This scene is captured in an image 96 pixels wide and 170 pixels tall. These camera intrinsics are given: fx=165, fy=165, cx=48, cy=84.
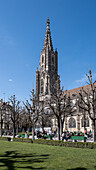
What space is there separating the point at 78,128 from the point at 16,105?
27.8m

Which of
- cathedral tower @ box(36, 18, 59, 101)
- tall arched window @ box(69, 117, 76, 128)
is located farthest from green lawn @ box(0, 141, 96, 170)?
cathedral tower @ box(36, 18, 59, 101)

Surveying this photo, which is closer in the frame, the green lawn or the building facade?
the green lawn

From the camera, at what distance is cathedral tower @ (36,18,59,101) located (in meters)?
84.6

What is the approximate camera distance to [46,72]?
8669 cm

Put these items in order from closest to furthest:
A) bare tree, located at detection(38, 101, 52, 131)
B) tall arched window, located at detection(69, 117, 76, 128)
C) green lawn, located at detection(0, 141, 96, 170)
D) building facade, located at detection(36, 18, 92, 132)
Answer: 1. green lawn, located at detection(0, 141, 96, 170)
2. bare tree, located at detection(38, 101, 52, 131)
3. tall arched window, located at detection(69, 117, 76, 128)
4. building facade, located at detection(36, 18, 92, 132)

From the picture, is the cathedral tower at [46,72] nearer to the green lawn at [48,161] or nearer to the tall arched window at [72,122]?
the tall arched window at [72,122]

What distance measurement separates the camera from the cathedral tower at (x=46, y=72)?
278ft

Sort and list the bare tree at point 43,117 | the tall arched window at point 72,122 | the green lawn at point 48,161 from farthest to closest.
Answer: the tall arched window at point 72,122, the bare tree at point 43,117, the green lawn at point 48,161

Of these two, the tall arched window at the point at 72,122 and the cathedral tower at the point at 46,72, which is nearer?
the tall arched window at the point at 72,122

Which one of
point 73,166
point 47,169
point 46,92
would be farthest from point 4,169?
point 46,92

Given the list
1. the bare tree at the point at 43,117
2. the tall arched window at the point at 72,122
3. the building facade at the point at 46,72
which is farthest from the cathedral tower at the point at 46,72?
the bare tree at the point at 43,117

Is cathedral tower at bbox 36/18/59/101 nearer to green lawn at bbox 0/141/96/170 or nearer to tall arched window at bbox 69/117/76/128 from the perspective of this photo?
tall arched window at bbox 69/117/76/128

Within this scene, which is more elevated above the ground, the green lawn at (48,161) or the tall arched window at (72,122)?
the green lawn at (48,161)

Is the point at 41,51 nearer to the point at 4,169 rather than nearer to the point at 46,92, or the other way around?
the point at 46,92
